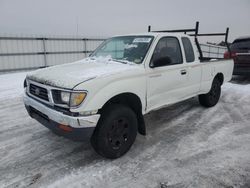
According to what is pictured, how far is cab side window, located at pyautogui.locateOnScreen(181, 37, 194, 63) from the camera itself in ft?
15.2

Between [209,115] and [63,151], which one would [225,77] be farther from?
[63,151]

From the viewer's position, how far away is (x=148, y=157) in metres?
3.44

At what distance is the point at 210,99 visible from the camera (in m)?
5.84

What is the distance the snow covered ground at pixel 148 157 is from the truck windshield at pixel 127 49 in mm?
1472

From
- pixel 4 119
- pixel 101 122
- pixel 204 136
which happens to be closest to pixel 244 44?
pixel 204 136

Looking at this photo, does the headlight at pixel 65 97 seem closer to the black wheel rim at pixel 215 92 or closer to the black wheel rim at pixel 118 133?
the black wheel rim at pixel 118 133

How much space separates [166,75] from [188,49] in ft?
3.63

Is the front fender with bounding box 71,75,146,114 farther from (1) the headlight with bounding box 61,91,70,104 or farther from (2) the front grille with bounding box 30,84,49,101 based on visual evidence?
(2) the front grille with bounding box 30,84,49,101

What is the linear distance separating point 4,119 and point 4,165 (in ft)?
6.98

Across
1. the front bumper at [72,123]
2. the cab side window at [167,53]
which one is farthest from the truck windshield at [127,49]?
the front bumper at [72,123]

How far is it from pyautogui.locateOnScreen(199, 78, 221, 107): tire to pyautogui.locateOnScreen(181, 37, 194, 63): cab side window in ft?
4.70

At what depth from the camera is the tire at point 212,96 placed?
18.9 feet

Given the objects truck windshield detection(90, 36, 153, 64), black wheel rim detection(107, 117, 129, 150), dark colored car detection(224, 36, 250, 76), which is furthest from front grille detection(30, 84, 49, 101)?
dark colored car detection(224, 36, 250, 76)

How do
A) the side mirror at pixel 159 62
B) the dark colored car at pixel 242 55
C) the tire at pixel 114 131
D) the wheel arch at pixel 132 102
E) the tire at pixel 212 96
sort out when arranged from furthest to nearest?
the dark colored car at pixel 242 55 < the tire at pixel 212 96 < the side mirror at pixel 159 62 < the wheel arch at pixel 132 102 < the tire at pixel 114 131
